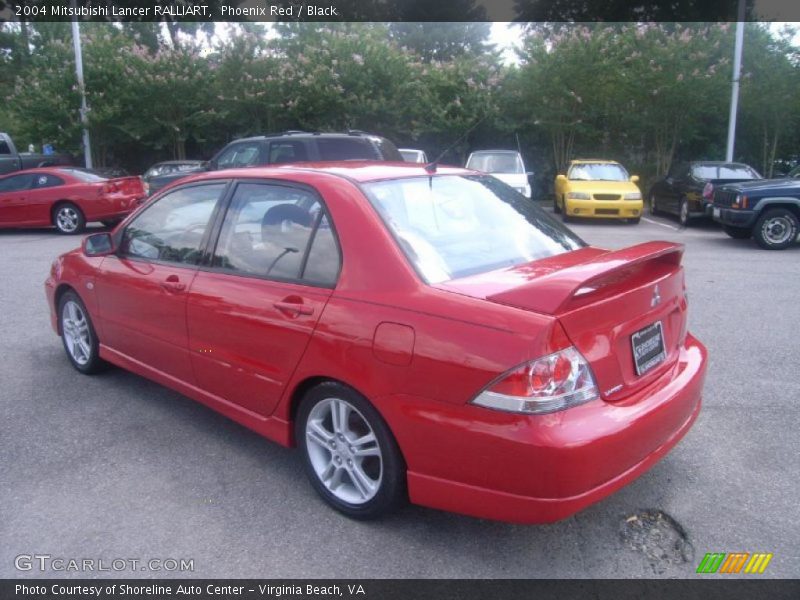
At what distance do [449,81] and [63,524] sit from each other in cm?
2117

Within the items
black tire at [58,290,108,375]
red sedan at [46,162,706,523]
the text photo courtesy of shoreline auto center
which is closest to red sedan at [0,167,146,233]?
the text photo courtesy of shoreline auto center

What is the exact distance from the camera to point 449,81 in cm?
2259

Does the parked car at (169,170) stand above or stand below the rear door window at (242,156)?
below

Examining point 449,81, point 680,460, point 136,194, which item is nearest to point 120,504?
point 680,460

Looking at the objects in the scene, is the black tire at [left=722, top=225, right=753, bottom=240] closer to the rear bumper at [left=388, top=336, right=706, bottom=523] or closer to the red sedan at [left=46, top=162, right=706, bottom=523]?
the red sedan at [left=46, top=162, right=706, bottom=523]

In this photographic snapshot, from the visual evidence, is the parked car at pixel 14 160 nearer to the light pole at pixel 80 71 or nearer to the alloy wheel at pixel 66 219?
the light pole at pixel 80 71

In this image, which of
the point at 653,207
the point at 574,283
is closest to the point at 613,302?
the point at 574,283

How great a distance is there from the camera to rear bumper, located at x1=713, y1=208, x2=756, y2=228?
1172 centimetres

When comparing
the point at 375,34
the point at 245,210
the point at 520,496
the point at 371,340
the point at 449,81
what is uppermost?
the point at 375,34

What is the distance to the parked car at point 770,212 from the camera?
11.6 metres

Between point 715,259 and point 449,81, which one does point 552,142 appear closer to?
point 449,81

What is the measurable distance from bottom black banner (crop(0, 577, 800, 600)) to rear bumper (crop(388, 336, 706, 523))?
0.32 m

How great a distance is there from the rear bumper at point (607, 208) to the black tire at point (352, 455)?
13214mm

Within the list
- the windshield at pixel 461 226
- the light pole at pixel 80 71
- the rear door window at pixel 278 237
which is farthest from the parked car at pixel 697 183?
the light pole at pixel 80 71
